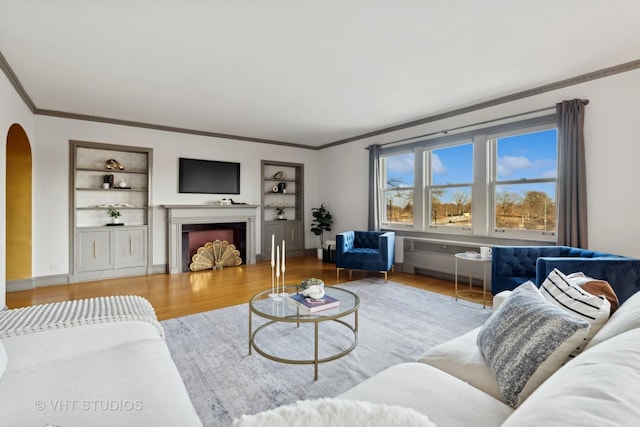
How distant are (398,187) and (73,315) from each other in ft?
16.8

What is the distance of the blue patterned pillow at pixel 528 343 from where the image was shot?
114 cm

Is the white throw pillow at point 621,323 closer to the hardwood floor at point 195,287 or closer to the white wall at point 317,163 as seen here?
the white wall at point 317,163

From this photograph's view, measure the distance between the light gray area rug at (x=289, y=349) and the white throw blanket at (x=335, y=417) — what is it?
1.30 m

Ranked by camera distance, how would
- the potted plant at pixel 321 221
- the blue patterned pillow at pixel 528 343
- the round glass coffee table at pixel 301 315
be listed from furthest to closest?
the potted plant at pixel 321 221 < the round glass coffee table at pixel 301 315 < the blue patterned pillow at pixel 528 343

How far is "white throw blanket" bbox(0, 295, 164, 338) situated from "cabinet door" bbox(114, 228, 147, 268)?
3549mm

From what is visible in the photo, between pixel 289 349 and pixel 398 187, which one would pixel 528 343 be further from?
pixel 398 187

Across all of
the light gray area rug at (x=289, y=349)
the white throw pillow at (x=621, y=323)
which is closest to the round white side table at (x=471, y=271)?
the light gray area rug at (x=289, y=349)

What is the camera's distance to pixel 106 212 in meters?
5.37

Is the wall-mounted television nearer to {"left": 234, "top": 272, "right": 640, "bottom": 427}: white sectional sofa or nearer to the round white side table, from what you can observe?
the round white side table

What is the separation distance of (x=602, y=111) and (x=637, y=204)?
1074mm

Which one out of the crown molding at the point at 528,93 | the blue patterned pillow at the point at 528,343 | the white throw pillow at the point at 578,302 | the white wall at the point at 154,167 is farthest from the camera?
the white wall at the point at 154,167

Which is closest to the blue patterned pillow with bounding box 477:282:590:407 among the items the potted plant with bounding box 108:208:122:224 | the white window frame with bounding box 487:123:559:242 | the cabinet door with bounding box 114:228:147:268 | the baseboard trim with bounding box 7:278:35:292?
the white window frame with bounding box 487:123:559:242

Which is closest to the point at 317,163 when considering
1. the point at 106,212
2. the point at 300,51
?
the point at 106,212

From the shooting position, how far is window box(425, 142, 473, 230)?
191 inches
